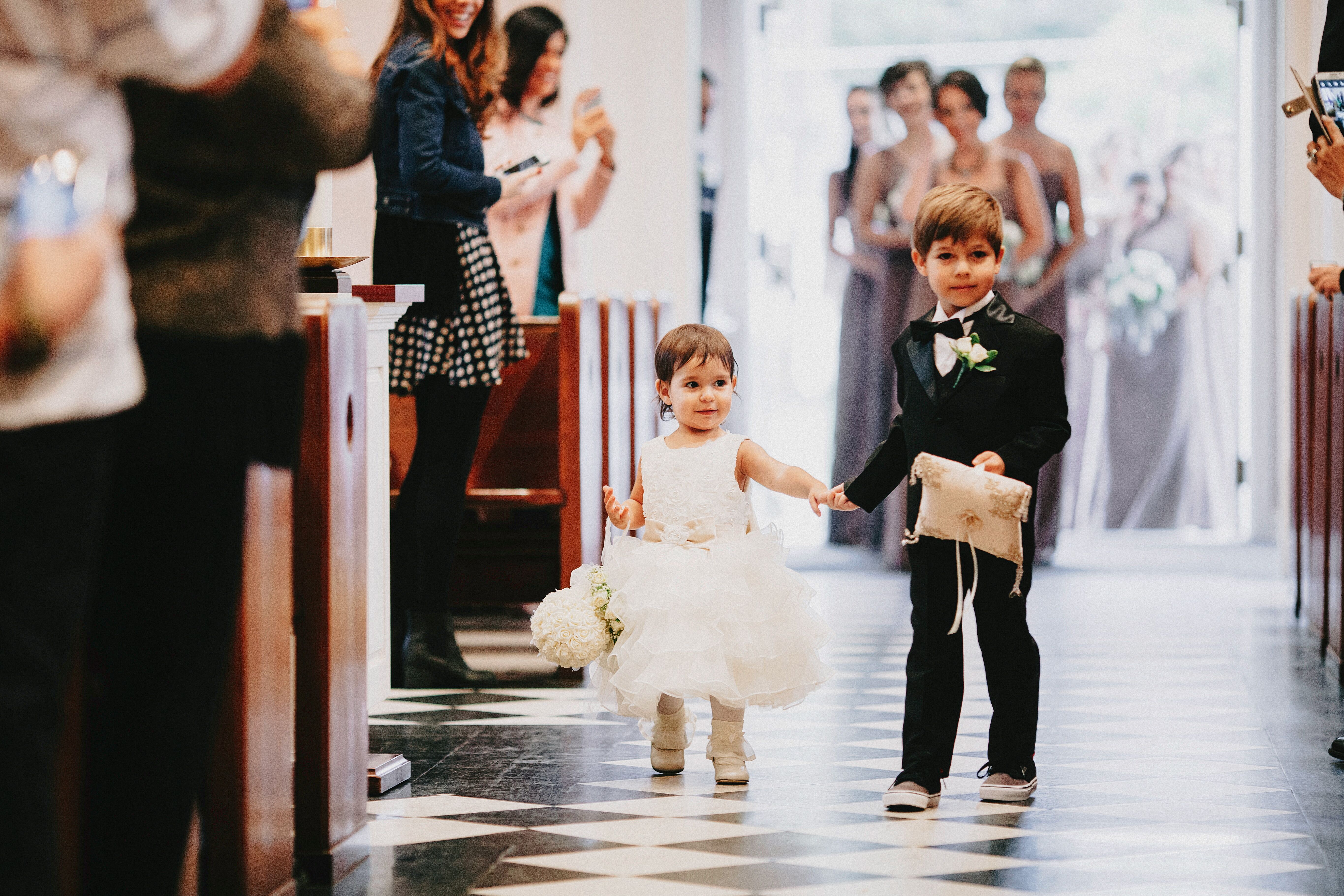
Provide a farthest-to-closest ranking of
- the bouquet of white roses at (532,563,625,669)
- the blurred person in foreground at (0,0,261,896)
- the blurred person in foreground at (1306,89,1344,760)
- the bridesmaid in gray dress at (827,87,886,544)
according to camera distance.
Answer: the bridesmaid in gray dress at (827,87,886,544) → the blurred person in foreground at (1306,89,1344,760) → the bouquet of white roses at (532,563,625,669) → the blurred person in foreground at (0,0,261,896)

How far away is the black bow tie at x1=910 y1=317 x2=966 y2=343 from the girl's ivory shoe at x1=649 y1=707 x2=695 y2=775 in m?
0.87

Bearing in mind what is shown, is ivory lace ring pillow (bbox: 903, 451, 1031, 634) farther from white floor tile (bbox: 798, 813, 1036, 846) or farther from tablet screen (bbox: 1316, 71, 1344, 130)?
tablet screen (bbox: 1316, 71, 1344, 130)

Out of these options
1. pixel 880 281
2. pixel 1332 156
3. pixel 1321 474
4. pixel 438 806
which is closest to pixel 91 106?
pixel 438 806

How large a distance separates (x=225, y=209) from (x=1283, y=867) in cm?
175

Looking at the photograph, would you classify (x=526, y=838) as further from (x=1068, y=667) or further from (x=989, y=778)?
→ (x=1068, y=667)

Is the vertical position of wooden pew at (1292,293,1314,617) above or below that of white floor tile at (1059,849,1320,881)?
above

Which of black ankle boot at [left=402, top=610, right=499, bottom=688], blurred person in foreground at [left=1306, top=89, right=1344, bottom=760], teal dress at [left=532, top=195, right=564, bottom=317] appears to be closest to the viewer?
blurred person in foreground at [left=1306, top=89, right=1344, bottom=760]

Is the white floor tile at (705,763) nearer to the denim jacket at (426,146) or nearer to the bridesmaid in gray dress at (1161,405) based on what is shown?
the denim jacket at (426,146)

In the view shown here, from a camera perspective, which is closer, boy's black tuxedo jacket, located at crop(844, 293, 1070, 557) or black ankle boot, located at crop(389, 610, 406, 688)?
boy's black tuxedo jacket, located at crop(844, 293, 1070, 557)

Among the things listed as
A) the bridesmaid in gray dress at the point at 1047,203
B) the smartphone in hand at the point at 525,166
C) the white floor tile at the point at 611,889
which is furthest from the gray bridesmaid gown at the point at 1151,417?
the white floor tile at the point at 611,889

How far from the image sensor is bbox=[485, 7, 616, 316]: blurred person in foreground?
5.03 metres

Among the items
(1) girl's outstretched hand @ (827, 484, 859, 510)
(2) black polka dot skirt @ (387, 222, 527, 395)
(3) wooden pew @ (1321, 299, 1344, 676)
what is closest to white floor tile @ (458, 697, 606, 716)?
(2) black polka dot skirt @ (387, 222, 527, 395)

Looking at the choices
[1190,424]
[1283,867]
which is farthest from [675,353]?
[1190,424]

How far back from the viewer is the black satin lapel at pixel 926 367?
2658 millimetres
